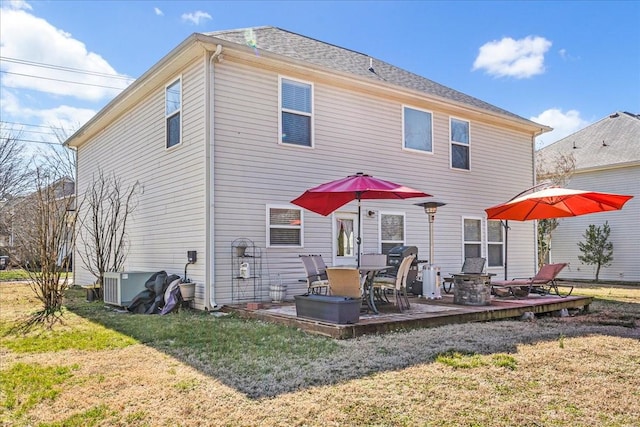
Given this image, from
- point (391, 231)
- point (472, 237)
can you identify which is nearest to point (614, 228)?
point (472, 237)

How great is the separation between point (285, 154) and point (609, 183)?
13690 mm

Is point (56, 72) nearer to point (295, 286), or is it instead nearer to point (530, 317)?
point (295, 286)

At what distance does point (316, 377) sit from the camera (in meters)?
4.02

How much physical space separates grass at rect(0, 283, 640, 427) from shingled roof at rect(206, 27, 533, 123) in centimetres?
534

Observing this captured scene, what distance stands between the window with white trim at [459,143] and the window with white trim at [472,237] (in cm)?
139

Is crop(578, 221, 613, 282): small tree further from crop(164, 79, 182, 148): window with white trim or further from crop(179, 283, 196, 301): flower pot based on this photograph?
crop(164, 79, 182, 148): window with white trim

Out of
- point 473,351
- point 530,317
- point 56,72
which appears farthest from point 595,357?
point 56,72

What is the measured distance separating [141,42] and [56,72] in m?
6.84

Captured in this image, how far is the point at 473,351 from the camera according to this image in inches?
193

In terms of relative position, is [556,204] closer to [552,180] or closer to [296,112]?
[296,112]

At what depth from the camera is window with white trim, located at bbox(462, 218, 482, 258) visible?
11.8 meters

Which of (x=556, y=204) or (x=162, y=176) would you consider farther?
(x=162, y=176)

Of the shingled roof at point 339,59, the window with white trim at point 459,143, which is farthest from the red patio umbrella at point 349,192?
the window with white trim at point 459,143

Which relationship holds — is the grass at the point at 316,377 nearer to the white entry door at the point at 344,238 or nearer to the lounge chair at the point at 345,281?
the lounge chair at the point at 345,281
